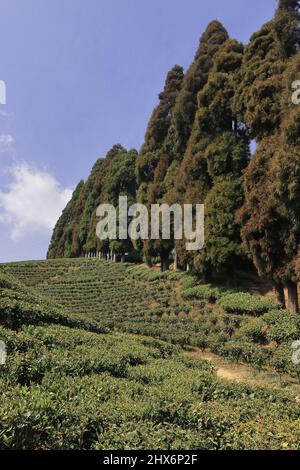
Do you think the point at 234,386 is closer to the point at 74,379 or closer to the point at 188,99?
the point at 74,379

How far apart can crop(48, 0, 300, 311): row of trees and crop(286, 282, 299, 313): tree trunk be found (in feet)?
0.13

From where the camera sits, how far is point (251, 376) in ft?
37.8

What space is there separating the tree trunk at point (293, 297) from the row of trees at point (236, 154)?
0.04m

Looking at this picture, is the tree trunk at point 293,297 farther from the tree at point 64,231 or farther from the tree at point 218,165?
the tree at point 64,231

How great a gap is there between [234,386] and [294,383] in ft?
12.5

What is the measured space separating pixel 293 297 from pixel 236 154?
378 inches

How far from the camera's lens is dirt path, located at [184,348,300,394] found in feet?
33.5

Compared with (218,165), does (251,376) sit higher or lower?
lower

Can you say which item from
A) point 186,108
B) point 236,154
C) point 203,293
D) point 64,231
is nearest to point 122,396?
point 203,293

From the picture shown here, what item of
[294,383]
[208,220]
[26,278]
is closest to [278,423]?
[294,383]

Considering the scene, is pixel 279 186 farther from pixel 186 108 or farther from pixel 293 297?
pixel 186 108

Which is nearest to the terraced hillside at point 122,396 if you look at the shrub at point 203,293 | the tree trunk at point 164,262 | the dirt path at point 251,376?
the dirt path at point 251,376

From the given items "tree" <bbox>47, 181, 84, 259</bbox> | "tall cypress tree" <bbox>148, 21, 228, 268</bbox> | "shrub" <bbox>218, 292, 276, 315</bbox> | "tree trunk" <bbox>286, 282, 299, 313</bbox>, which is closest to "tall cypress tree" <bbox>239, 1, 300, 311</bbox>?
"tree trunk" <bbox>286, 282, 299, 313</bbox>

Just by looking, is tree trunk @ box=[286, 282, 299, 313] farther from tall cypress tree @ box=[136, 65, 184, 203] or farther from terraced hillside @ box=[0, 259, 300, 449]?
tall cypress tree @ box=[136, 65, 184, 203]
